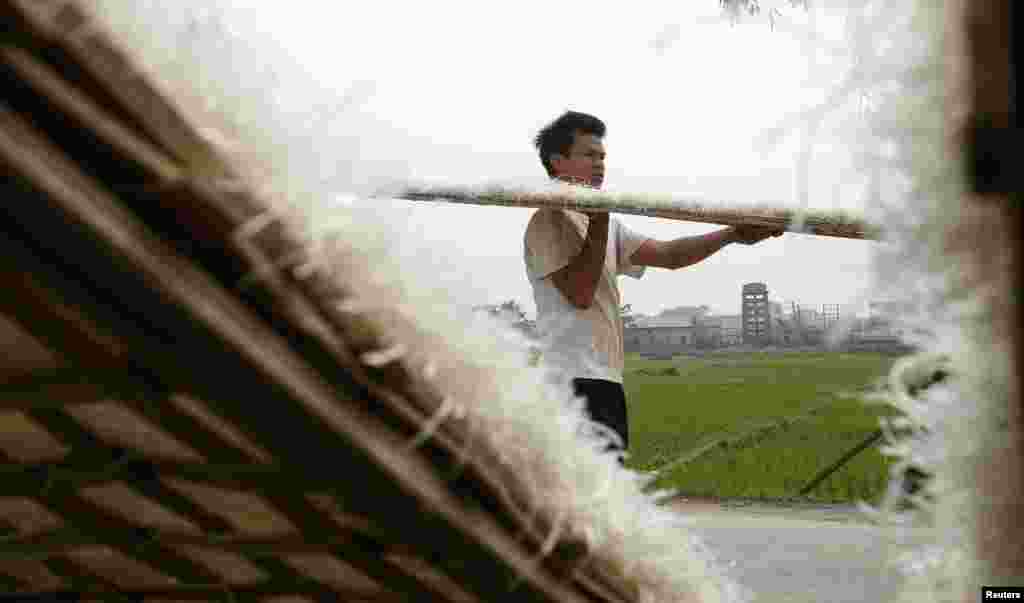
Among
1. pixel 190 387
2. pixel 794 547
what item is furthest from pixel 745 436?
pixel 190 387

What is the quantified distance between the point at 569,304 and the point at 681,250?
0.43 m

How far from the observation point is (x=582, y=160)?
225cm

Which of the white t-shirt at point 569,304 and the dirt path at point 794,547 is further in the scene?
the dirt path at point 794,547

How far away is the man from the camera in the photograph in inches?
82.4

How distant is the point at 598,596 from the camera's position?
597 millimetres

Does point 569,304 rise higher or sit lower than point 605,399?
higher

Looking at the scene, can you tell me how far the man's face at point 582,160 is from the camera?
2246mm

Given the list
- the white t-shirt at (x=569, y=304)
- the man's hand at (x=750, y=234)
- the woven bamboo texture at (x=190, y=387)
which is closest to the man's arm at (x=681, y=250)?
the man's hand at (x=750, y=234)

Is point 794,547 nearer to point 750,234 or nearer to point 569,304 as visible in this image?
point 750,234

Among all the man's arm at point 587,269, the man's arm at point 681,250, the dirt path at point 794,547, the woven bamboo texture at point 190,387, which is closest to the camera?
the woven bamboo texture at point 190,387

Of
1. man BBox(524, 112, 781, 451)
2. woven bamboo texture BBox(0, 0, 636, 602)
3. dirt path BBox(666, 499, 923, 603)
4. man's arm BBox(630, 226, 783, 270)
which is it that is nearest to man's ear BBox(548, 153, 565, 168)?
man BBox(524, 112, 781, 451)

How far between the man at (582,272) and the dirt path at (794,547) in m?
0.42

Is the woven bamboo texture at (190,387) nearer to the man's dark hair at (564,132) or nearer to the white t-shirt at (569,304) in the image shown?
the white t-shirt at (569,304)

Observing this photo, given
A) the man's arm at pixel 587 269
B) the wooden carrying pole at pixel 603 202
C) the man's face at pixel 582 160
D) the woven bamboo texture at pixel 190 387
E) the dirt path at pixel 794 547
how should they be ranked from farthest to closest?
the dirt path at pixel 794 547 < the man's face at pixel 582 160 < the man's arm at pixel 587 269 < the wooden carrying pole at pixel 603 202 < the woven bamboo texture at pixel 190 387
